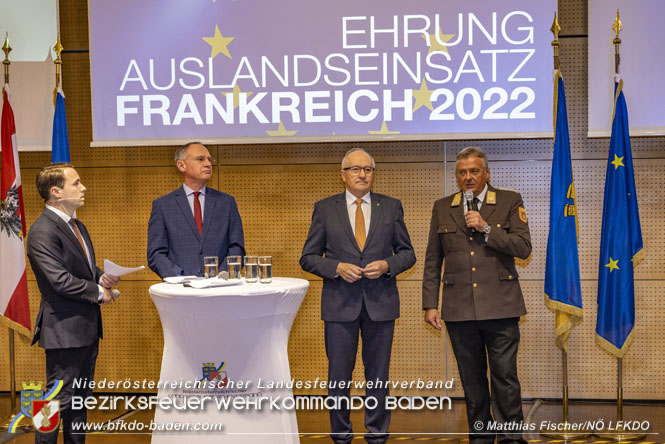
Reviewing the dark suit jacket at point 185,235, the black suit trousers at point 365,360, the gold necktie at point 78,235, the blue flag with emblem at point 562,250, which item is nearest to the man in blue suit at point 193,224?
the dark suit jacket at point 185,235

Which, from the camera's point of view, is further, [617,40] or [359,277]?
[617,40]

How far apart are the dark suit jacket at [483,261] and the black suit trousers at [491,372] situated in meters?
0.10

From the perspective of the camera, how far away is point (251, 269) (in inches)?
129

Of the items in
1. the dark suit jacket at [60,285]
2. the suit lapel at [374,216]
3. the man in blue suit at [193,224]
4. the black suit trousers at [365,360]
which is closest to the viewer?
the dark suit jacket at [60,285]

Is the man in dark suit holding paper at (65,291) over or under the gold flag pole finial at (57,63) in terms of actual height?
under

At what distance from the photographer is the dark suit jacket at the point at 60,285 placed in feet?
10.9

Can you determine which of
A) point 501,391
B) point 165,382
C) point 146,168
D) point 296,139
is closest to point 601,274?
point 501,391

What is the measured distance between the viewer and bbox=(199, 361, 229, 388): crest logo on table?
3.05 meters

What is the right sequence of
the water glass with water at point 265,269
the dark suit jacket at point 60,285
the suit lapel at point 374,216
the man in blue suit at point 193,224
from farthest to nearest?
the man in blue suit at point 193,224, the suit lapel at point 374,216, the dark suit jacket at point 60,285, the water glass with water at point 265,269

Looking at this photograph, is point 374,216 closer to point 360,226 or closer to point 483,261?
point 360,226

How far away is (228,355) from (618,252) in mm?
2880

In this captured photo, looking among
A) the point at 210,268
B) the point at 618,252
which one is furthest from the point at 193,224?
the point at 618,252

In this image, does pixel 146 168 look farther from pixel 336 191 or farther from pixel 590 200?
pixel 590 200

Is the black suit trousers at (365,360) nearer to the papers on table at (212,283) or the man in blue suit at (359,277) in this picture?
the man in blue suit at (359,277)
